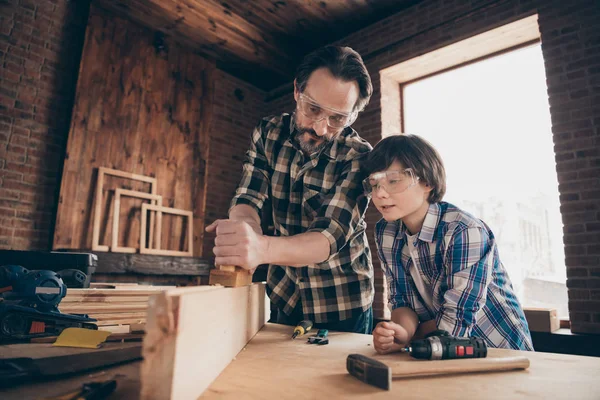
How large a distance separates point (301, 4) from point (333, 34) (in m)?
0.74

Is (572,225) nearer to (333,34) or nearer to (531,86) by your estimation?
(531,86)

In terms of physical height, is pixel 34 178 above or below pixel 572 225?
above

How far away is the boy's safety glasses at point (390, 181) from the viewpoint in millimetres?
1509

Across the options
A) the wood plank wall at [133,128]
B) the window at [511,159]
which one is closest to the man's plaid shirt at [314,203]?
the window at [511,159]

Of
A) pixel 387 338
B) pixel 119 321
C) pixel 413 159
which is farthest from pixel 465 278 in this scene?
pixel 119 321

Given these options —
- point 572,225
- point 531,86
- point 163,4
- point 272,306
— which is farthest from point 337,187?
point 163,4

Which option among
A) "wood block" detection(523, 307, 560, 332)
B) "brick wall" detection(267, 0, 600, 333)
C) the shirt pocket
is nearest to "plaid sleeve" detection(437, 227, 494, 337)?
the shirt pocket

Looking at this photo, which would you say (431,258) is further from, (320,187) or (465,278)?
(320,187)

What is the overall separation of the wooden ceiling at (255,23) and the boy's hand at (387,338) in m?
4.23

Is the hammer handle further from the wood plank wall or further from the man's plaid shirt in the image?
the wood plank wall

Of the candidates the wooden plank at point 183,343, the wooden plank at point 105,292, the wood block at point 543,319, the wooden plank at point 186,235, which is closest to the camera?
the wooden plank at point 183,343

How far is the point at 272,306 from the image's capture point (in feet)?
5.67

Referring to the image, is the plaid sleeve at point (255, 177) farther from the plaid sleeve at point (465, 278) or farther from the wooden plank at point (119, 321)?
the plaid sleeve at point (465, 278)

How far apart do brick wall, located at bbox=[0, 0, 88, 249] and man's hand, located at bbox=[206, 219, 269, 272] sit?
3.53 m
